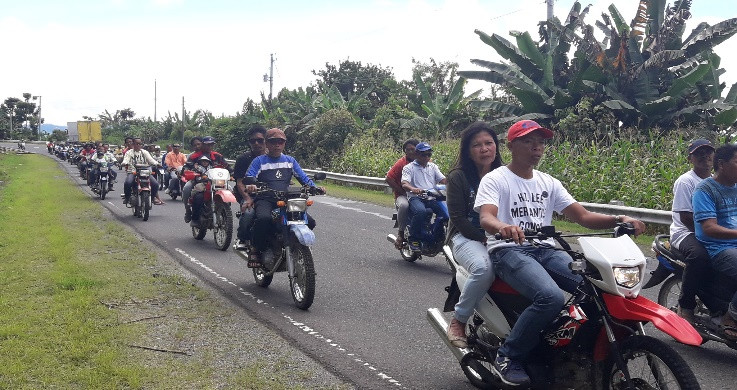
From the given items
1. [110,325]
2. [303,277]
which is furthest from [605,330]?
[110,325]

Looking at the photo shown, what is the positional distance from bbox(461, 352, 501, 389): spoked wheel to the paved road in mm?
259

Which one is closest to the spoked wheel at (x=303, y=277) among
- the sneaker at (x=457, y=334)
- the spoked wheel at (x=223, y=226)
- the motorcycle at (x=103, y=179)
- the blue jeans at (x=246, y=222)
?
the blue jeans at (x=246, y=222)

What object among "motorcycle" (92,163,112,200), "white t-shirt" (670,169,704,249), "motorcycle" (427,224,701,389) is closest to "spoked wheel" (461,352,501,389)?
"motorcycle" (427,224,701,389)

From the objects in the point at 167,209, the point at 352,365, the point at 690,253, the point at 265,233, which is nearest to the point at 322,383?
the point at 352,365

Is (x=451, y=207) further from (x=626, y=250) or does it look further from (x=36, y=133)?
(x=36, y=133)

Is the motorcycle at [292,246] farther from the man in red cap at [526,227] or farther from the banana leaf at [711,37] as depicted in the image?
the banana leaf at [711,37]

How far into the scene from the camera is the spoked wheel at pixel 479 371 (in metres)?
4.90

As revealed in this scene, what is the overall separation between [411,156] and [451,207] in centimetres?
600

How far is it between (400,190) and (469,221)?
5924 mm

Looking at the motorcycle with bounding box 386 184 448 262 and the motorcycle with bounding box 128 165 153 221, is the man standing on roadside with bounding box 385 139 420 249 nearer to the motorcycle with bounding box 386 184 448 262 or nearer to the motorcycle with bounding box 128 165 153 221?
the motorcycle with bounding box 386 184 448 262

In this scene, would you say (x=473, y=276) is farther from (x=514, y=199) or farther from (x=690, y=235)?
(x=690, y=235)

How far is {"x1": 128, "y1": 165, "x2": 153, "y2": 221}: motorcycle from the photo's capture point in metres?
16.5

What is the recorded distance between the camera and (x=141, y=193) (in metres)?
16.8

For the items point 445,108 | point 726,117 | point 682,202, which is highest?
point 445,108
